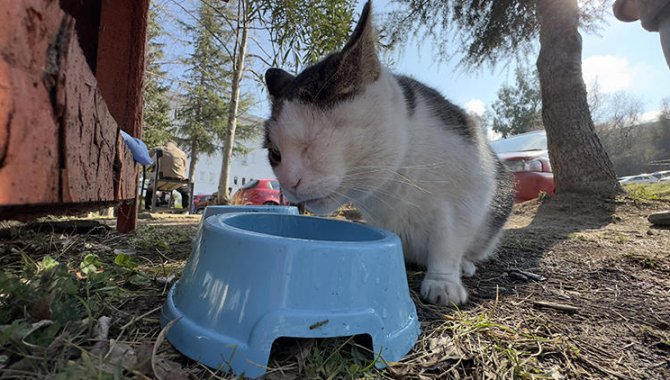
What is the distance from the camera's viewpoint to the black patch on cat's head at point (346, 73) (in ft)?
3.76

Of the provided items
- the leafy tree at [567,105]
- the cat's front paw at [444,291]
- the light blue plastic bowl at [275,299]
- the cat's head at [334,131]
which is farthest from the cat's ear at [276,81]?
the leafy tree at [567,105]

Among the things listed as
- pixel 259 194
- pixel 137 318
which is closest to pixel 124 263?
pixel 137 318

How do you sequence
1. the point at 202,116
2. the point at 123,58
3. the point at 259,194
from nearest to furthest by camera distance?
the point at 123,58 < the point at 259,194 < the point at 202,116

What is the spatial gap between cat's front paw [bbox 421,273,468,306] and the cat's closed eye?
2.08 feet

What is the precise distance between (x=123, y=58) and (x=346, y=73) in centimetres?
159

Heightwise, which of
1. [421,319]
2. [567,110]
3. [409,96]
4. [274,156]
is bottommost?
[421,319]

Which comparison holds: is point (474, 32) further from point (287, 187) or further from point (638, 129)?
point (638, 129)

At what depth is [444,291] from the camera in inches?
46.8

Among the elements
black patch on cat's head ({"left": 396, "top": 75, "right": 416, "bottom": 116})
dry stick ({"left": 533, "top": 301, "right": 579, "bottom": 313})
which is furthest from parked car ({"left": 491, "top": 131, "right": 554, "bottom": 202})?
dry stick ({"left": 533, "top": 301, "right": 579, "bottom": 313})

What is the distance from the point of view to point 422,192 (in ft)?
4.26

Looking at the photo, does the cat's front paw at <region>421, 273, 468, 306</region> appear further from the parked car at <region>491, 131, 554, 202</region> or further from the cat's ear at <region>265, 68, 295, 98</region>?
the parked car at <region>491, 131, 554, 202</region>

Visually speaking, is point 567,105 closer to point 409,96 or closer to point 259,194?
point 409,96

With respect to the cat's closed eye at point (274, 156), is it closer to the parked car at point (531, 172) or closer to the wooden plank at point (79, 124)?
the wooden plank at point (79, 124)

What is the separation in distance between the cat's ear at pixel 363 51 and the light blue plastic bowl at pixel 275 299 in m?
0.59
